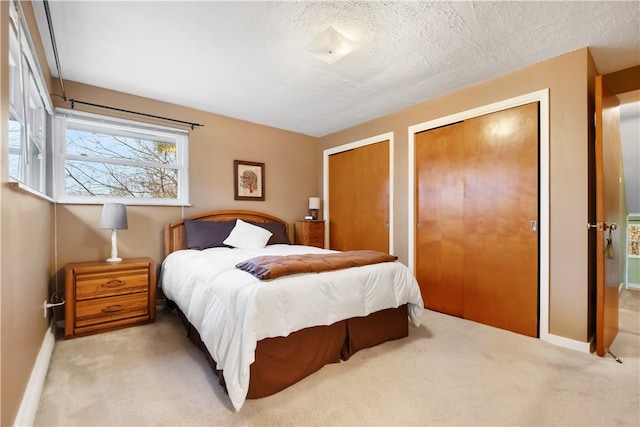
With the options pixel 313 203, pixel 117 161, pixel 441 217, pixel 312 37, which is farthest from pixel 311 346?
pixel 117 161

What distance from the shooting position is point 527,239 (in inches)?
104

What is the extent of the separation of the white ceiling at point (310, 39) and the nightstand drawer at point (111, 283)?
1.93 m

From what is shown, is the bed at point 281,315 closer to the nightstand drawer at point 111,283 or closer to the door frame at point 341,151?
the nightstand drawer at point 111,283

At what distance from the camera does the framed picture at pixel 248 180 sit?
4.07m

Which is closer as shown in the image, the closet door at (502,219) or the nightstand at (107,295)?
the nightstand at (107,295)

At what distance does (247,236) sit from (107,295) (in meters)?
1.50

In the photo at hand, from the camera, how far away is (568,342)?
239 cm

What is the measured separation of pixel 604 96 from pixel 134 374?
13.4ft

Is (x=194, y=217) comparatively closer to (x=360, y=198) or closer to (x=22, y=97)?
(x=22, y=97)

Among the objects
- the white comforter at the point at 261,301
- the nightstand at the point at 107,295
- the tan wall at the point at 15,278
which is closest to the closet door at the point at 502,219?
the white comforter at the point at 261,301

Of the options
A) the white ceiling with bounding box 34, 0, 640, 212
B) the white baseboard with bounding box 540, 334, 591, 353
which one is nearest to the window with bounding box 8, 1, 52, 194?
the white ceiling with bounding box 34, 0, 640, 212

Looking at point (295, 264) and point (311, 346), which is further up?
point (295, 264)

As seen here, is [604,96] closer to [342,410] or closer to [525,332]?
[525,332]

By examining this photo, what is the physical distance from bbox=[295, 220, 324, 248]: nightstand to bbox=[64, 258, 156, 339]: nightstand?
2093 mm
